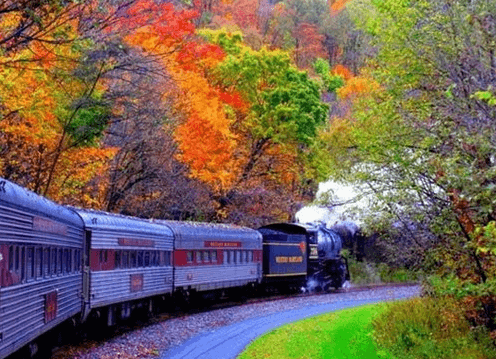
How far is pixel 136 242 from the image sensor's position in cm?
2145

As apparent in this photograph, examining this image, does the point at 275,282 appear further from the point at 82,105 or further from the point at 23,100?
the point at 23,100

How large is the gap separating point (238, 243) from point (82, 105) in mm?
10995

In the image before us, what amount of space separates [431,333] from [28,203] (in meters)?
8.63

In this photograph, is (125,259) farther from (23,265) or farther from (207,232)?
(23,265)

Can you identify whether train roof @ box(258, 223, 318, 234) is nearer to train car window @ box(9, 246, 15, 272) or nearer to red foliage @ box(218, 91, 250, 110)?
red foliage @ box(218, 91, 250, 110)

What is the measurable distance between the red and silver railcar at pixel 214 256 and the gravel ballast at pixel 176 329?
1.15 m

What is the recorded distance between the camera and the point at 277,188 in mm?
44594

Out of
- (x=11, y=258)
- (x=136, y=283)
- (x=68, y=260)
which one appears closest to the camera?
(x=11, y=258)

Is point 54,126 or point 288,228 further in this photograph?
point 288,228

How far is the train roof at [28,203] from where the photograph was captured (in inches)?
414

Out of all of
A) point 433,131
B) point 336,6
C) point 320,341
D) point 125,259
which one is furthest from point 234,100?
point 336,6

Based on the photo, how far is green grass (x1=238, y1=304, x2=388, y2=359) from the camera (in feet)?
54.8

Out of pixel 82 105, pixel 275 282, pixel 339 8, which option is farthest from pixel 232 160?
pixel 339 8

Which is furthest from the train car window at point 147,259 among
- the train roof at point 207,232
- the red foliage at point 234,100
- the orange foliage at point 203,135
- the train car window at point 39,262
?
the red foliage at point 234,100
